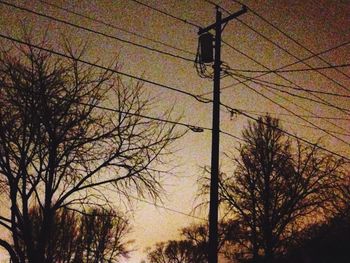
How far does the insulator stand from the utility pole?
0.51 ft

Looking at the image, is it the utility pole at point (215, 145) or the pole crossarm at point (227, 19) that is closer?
the utility pole at point (215, 145)

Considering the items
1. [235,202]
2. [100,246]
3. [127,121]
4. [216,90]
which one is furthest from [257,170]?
[100,246]

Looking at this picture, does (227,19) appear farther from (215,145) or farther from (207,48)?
(215,145)

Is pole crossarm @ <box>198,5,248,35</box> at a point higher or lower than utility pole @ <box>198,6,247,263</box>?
higher

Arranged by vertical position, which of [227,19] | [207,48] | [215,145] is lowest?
[215,145]

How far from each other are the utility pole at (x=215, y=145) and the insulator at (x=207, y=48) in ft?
0.51

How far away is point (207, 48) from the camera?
1302cm

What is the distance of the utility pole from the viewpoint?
36.3 feet

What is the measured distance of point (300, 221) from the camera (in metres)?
26.4

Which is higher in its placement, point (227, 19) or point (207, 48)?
point (227, 19)

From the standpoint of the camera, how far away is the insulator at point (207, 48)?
42.7ft

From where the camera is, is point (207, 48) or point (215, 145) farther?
point (207, 48)

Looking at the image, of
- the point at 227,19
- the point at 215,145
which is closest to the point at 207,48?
the point at 227,19

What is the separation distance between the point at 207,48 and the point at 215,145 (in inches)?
123
